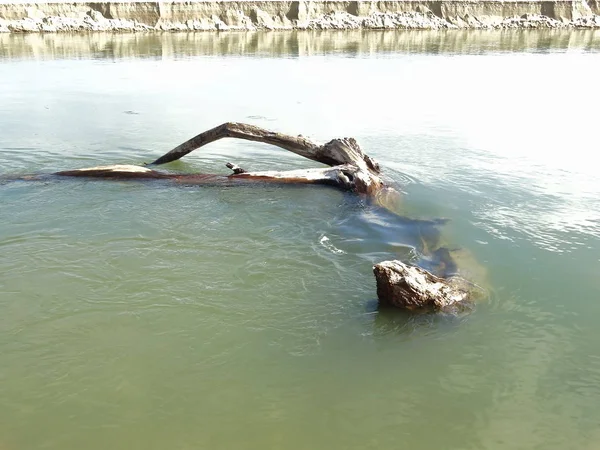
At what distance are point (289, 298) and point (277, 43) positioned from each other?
26005 millimetres

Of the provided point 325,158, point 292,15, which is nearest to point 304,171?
point 325,158

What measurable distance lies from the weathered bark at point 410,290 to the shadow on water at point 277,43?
1975 cm

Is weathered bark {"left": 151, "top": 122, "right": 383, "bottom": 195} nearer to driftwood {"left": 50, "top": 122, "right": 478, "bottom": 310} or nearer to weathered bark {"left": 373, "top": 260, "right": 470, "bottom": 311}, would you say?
driftwood {"left": 50, "top": 122, "right": 478, "bottom": 310}

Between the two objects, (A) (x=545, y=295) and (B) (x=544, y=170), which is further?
(B) (x=544, y=170)

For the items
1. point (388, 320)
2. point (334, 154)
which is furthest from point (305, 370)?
point (334, 154)

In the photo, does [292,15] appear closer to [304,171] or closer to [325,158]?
[325,158]

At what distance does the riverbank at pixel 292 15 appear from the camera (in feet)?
109

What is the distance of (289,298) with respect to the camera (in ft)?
15.2

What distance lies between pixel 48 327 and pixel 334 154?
4380mm

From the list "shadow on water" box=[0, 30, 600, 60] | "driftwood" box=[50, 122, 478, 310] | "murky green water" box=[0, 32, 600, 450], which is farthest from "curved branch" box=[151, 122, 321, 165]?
"shadow on water" box=[0, 30, 600, 60]

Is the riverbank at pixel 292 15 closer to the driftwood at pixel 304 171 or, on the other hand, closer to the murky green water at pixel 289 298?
the murky green water at pixel 289 298

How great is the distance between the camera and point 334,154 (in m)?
7.61

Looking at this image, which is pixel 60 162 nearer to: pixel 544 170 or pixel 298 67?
pixel 544 170

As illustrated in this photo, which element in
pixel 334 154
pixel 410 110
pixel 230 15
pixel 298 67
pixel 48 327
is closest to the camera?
pixel 48 327
